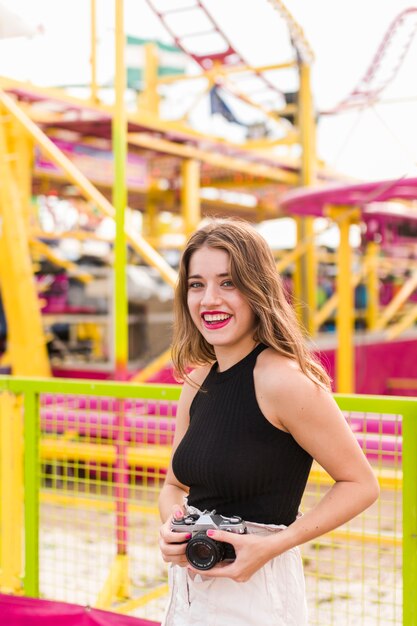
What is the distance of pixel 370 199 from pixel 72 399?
99.2 inches

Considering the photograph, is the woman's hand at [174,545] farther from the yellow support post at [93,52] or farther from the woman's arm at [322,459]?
the yellow support post at [93,52]

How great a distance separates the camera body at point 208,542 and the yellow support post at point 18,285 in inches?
193

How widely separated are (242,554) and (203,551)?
0.24ft

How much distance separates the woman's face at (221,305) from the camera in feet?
5.72

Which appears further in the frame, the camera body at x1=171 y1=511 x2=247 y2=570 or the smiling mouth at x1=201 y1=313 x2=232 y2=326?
the smiling mouth at x1=201 y1=313 x2=232 y2=326

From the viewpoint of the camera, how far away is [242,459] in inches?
64.9

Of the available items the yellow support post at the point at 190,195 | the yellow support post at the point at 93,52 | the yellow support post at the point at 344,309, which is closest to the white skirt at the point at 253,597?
the yellow support post at the point at 93,52

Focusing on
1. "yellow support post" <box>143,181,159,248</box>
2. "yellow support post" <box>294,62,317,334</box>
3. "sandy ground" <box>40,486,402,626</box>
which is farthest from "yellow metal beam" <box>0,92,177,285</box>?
"yellow support post" <box>143,181,159,248</box>

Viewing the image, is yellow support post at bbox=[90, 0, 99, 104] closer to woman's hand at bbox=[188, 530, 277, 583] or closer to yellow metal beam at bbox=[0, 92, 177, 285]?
yellow metal beam at bbox=[0, 92, 177, 285]

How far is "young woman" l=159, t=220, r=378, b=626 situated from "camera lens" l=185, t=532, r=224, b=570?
0.02m

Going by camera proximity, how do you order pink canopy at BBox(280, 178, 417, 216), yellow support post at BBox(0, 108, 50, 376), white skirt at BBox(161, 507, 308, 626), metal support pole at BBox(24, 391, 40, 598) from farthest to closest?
yellow support post at BBox(0, 108, 50, 376) → pink canopy at BBox(280, 178, 417, 216) → metal support pole at BBox(24, 391, 40, 598) → white skirt at BBox(161, 507, 308, 626)

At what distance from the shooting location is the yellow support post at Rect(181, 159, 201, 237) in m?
8.35

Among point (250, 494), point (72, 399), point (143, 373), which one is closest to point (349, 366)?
point (143, 373)

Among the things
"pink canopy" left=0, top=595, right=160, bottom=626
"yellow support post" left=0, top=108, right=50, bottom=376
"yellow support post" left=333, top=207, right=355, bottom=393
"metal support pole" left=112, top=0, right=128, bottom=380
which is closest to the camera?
"pink canopy" left=0, top=595, right=160, bottom=626
